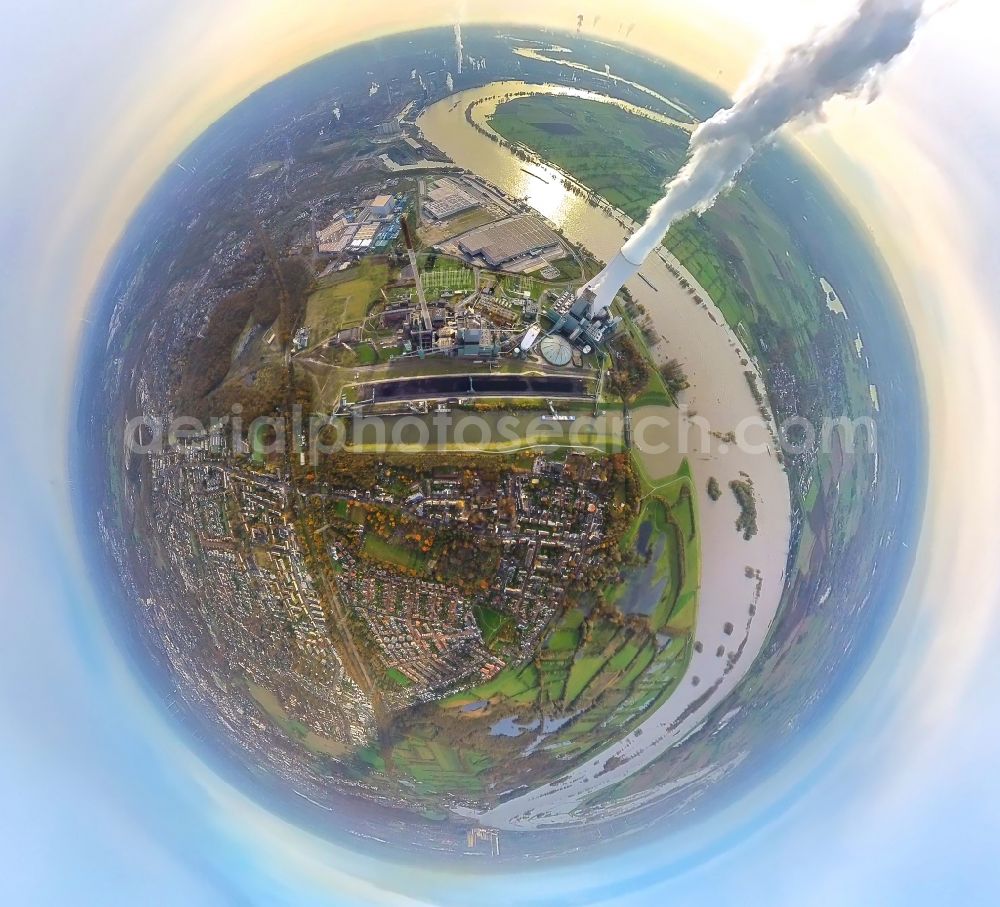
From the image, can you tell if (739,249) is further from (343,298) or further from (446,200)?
(343,298)

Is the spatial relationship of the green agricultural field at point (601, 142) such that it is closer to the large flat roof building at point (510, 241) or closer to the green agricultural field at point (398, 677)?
the large flat roof building at point (510, 241)

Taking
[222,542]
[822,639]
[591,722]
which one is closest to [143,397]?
[222,542]

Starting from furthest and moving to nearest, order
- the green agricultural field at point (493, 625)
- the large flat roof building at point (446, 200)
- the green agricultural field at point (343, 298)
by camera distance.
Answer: the large flat roof building at point (446, 200) → the green agricultural field at point (343, 298) → the green agricultural field at point (493, 625)

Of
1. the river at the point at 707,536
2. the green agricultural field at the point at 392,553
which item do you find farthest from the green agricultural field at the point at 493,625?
the river at the point at 707,536

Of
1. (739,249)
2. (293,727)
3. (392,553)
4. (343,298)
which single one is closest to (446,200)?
(343,298)

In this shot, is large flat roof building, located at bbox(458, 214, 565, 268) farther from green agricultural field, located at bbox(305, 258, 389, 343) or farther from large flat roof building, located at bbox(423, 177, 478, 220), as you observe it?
green agricultural field, located at bbox(305, 258, 389, 343)

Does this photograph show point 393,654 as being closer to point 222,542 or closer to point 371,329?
point 222,542
